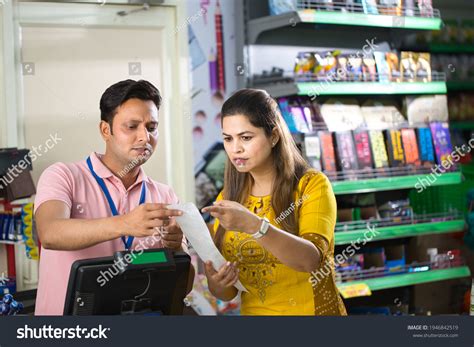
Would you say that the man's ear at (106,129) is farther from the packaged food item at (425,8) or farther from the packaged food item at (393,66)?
the packaged food item at (425,8)

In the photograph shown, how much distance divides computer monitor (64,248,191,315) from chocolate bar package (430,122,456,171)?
9.97ft

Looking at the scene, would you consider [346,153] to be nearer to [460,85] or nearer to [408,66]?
[408,66]

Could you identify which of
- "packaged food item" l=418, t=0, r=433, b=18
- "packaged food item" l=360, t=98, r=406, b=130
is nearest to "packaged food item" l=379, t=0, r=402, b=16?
"packaged food item" l=418, t=0, r=433, b=18

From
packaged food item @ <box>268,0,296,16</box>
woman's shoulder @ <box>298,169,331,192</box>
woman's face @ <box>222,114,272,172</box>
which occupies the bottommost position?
woman's shoulder @ <box>298,169,331,192</box>

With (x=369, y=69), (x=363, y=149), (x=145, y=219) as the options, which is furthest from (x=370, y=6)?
(x=145, y=219)

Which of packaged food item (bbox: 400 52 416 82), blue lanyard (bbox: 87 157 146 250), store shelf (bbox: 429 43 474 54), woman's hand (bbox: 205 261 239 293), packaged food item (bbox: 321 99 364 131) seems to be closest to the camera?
woman's hand (bbox: 205 261 239 293)

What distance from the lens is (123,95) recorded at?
2.12 metres

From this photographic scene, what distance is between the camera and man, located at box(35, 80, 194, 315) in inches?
78.2

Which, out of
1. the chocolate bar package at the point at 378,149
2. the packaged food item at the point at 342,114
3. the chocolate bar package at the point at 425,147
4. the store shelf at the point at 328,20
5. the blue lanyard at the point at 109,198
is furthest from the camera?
the chocolate bar package at the point at 425,147

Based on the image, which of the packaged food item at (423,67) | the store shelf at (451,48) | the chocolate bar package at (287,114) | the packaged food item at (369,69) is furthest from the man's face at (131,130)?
the store shelf at (451,48)

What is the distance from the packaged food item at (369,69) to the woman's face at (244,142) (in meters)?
2.28

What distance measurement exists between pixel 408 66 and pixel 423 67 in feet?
0.47

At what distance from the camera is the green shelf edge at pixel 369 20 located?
3878mm

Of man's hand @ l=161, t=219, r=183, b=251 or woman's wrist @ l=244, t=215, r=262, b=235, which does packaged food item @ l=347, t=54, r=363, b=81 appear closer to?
man's hand @ l=161, t=219, r=183, b=251
